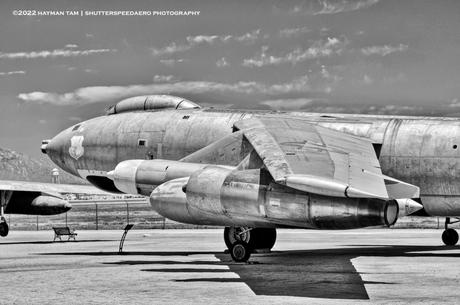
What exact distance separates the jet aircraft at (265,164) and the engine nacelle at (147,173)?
3 centimetres

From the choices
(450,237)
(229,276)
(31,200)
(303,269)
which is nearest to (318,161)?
(229,276)

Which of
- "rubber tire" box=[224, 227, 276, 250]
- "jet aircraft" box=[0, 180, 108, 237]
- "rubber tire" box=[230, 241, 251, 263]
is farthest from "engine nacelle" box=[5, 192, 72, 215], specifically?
"rubber tire" box=[230, 241, 251, 263]

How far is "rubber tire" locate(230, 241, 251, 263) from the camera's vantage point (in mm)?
22047

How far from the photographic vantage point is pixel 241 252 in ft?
72.3

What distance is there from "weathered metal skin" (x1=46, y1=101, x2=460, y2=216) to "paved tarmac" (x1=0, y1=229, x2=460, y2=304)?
2.46 meters

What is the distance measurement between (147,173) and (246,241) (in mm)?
3335

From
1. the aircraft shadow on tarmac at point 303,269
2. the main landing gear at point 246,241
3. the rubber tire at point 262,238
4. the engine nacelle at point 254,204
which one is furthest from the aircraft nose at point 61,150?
the engine nacelle at point 254,204

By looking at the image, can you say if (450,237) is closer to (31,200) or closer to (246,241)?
(246,241)

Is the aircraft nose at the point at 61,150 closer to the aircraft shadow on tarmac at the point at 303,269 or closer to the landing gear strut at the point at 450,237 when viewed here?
the aircraft shadow on tarmac at the point at 303,269

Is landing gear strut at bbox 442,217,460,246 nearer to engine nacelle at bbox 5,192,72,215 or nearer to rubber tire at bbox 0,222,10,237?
engine nacelle at bbox 5,192,72,215

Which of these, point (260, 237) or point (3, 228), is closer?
point (260, 237)

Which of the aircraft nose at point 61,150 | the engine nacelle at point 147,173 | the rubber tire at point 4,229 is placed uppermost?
the aircraft nose at point 61,150

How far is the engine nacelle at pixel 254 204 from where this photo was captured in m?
17.4

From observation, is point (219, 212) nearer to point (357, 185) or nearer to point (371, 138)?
point (357, 185)
